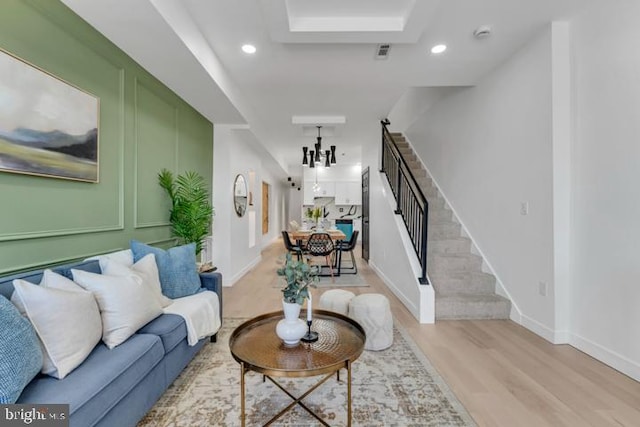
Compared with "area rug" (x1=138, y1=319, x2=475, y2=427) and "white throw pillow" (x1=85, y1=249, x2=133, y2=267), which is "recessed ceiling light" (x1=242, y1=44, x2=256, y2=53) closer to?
"white throw pillow" (x1=85, y1=249, x2=133, y2=267)

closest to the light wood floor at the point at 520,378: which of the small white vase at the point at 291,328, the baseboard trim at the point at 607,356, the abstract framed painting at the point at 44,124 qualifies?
the baseboard trim at the point at 607,356

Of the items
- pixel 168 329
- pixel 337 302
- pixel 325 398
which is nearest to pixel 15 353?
pixel 168 329

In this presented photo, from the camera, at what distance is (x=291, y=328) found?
1595 millimetres

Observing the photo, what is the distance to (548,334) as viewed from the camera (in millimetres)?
2695

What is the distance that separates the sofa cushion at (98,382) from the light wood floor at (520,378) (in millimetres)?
1860

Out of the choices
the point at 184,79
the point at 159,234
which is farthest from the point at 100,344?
the point at 184,79

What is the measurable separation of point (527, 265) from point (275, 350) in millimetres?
2728

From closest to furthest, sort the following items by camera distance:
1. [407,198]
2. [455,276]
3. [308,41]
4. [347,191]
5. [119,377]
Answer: [119,377] < [308,41] < [455,276] < [407,198] < [347,191]

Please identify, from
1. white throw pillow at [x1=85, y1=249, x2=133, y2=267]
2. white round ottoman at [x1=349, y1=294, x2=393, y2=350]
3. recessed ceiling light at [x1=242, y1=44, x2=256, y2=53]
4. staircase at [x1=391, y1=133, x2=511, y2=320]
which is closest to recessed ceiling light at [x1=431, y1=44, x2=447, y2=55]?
recessed ceiling light at [x1=242, y1=44, x2=256, y2=53]

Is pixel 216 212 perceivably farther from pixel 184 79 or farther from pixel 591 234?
pixel 591 234

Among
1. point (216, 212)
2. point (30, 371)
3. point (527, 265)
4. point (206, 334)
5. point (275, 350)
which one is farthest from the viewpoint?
point (216, 212)

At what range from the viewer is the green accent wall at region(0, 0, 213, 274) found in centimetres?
172

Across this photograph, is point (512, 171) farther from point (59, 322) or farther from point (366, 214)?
point (59, 322)

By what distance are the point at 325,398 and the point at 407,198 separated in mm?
2982
